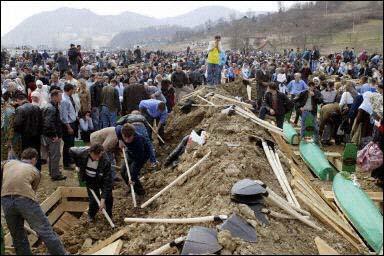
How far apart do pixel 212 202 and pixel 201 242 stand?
1333mm

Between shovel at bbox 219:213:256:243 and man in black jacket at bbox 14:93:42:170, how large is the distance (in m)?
4.78

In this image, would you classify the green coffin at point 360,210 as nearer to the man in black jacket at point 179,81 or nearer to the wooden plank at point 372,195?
the wooden plank at point 372,195

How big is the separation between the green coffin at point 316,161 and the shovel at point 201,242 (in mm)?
5349

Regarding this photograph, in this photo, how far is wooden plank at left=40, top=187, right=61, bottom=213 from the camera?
778cm

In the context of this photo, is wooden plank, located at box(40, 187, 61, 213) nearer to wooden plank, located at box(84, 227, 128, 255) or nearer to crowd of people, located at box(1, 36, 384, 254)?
crowd of people, located at box(1, 36, 384, 254)

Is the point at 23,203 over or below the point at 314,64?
below

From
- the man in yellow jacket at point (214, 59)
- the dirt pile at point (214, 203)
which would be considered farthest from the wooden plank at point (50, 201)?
the man in yellow jacket at point (214, 59)

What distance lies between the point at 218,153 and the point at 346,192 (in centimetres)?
244

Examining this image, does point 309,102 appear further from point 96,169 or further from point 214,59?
point 96,169

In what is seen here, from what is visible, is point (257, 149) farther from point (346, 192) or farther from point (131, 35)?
point (131, 35)

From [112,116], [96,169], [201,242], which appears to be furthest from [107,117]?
[201,242]

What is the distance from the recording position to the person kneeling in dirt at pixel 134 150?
7.81 metres

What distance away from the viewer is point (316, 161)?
10.3 metres

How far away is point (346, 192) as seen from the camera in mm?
8125
